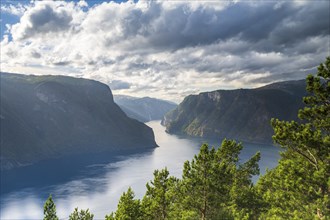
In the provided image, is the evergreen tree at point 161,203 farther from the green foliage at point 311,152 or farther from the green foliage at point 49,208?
the green foliage at point 49,208

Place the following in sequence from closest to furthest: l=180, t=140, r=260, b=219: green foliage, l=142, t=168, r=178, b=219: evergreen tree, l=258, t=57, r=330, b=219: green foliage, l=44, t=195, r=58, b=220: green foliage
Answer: l=258, t=57, r=330, b=219: green foliage → l=180, t=140, r=260, b=219: green foliage → l=142, t=168, r=178, b=219: evergreen tree → l=44, t=195, r=58, b=220: green foliage

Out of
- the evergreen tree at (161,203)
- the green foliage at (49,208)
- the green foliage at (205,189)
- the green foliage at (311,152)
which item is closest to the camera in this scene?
the green foliage at (311,152)

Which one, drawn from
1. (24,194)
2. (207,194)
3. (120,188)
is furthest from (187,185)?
(24,194)

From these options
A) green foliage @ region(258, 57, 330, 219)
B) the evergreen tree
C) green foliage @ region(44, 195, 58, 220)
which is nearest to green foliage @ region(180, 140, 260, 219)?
the evergreen tree

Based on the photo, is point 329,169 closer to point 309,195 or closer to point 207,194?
point 309,195

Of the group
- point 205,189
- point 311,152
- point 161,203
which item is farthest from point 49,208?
point 311,152

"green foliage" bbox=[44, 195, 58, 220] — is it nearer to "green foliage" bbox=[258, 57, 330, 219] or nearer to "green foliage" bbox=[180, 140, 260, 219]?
"green foliage" bbox=[180, 140, 260, 219]

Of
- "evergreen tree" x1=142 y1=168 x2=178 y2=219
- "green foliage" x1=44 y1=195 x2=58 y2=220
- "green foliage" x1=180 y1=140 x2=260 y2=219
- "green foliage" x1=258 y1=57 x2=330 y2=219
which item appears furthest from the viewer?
"green foliage" x1=44 y1=195 x2=58 y2=220

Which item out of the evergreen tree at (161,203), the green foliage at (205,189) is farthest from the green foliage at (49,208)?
the green foliage at (205,189)

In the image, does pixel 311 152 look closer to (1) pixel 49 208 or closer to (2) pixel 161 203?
(2) pixel 161 203
